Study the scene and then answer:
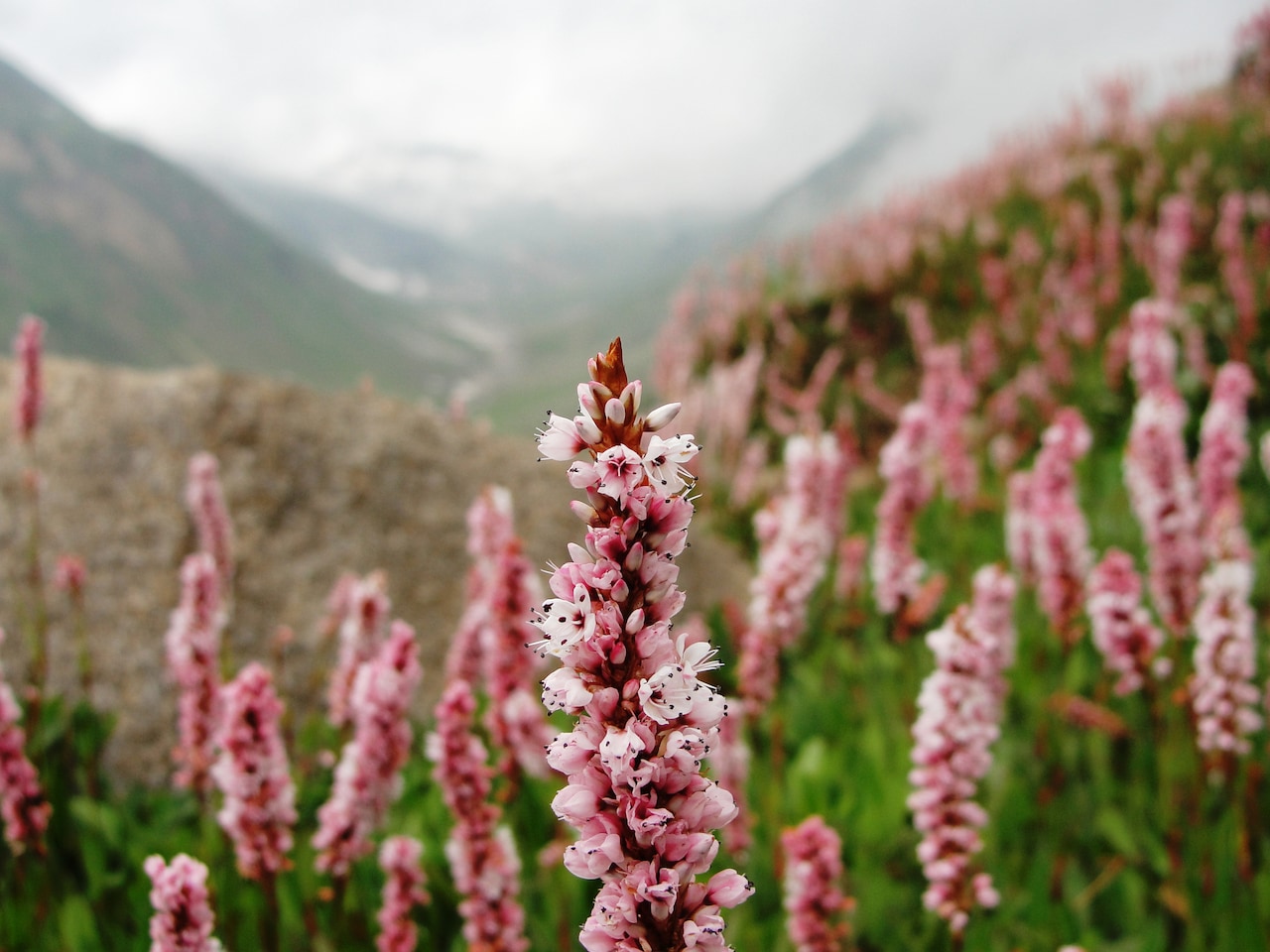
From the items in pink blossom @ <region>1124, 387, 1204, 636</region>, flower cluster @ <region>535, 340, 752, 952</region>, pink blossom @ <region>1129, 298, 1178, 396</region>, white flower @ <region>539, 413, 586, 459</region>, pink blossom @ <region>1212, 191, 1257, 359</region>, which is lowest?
flower cluster @ <region>535, 340, 752, 952</region>

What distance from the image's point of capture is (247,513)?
455 cm

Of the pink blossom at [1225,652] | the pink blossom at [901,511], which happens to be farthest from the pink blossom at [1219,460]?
the pink blossom at [901,511]

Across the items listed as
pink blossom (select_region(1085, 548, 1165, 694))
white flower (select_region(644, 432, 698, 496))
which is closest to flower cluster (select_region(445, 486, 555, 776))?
white flower (select_region(644, 432, 698, 496))

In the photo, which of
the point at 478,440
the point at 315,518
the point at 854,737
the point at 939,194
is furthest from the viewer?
the point at 939,194

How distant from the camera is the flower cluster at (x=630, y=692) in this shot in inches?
38.4

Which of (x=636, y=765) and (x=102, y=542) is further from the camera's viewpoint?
(x=102, y=542)

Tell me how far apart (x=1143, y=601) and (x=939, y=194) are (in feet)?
43.9

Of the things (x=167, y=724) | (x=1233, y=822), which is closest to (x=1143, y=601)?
(x=1233, y=822)

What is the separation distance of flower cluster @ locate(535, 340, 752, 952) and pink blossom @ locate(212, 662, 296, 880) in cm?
115

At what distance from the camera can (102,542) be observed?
14.2ft

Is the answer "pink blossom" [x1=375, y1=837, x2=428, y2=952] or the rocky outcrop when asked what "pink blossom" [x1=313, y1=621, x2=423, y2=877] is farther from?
the rocky outcrop

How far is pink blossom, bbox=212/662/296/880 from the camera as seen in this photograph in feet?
6.13

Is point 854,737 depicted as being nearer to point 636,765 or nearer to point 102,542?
point 636,765

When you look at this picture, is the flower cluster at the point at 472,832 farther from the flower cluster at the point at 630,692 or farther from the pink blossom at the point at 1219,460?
the pink blossom at the point at 1219,460
